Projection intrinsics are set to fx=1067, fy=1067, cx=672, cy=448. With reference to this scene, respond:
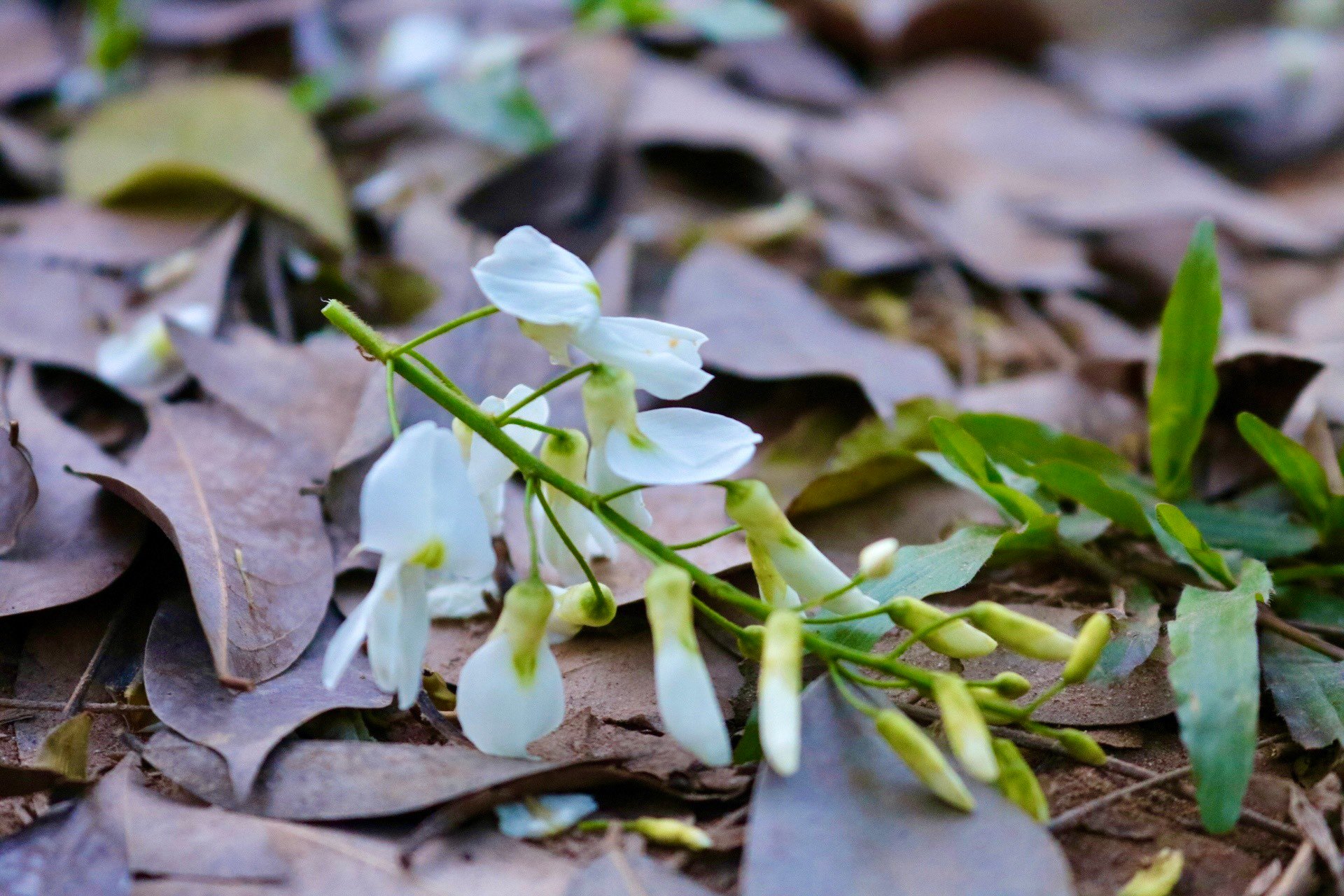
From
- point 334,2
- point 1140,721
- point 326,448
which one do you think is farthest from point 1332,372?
point 334,2

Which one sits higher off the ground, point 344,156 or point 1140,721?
point 1140,721

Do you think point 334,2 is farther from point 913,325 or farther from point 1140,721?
point 1140,721

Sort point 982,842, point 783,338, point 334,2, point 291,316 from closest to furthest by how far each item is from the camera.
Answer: point 982,842, point 783,338, point 291,316, point 334,2

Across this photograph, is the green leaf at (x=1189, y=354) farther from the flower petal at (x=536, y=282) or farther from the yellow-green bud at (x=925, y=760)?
the flower petal at (x=536, y=282)

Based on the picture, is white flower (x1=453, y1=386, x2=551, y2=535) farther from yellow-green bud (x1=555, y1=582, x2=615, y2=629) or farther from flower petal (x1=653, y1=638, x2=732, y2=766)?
flower petal (x1=653, y1=638, x2=732, y2=766)

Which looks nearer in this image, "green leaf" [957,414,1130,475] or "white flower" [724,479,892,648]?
"white flower" [724,479,892,648]

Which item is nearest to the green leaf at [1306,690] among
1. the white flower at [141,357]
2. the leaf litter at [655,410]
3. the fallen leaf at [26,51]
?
the leaf litter at [655,410]

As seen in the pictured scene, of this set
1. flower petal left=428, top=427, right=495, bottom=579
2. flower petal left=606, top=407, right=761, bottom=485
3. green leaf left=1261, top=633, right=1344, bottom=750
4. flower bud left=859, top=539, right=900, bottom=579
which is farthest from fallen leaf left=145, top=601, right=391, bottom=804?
green leaf left=1261, top=633, right=1344, bottom=750
